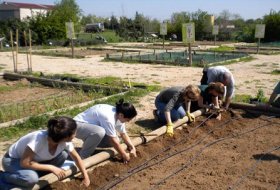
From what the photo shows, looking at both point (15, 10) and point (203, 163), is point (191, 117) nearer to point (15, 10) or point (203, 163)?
point (203, 163)

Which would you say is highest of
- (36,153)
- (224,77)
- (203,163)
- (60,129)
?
(224,77)

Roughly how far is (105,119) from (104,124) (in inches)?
2.4

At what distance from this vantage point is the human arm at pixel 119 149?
393 centimetres

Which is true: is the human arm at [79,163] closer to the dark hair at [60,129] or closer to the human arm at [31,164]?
the human arm at [31,164]

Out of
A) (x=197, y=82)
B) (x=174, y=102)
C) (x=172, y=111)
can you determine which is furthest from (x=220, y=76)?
Result: (x=197, y=82)

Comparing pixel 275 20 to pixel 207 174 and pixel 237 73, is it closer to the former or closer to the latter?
pixel 237 73

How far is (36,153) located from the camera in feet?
10.5

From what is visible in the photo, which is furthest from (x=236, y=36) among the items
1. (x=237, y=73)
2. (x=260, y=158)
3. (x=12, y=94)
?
(x=260, y=158)

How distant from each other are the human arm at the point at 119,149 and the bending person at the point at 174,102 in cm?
105

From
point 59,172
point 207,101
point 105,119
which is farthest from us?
point 207,101

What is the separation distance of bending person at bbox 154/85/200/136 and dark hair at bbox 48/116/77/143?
2.15 metres

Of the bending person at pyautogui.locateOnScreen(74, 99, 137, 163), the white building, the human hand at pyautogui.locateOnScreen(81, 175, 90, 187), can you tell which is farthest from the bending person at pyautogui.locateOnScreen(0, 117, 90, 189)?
the white building

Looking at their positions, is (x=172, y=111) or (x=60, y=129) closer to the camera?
(x=60, y=129)

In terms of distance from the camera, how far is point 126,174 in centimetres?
397
